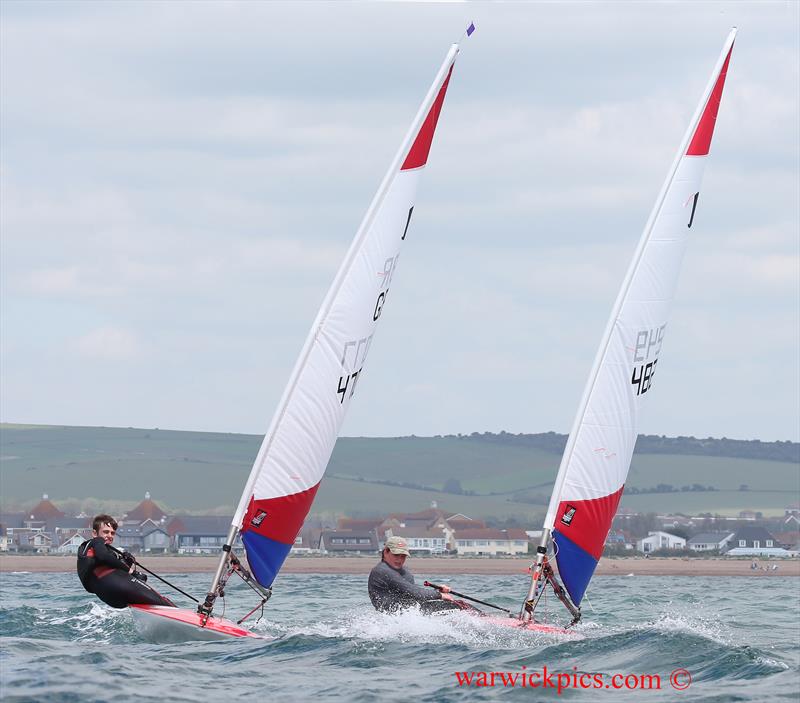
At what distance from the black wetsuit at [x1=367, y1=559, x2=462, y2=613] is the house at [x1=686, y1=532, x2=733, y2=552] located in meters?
83.6

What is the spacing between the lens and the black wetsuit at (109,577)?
17.0 metres

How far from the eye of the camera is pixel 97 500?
131 meters

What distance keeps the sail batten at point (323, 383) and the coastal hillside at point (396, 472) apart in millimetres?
104932

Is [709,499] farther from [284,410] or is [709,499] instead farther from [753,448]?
[284,410]

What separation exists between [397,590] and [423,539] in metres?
84.8

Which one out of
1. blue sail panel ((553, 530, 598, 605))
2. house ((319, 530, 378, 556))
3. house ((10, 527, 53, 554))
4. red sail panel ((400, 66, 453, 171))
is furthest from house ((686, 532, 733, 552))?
red sail panel ((400, 66, 453, 171))

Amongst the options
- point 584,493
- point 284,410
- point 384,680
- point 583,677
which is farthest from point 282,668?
point 584,493

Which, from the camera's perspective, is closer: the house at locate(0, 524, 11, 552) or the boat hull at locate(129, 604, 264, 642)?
the boat hull at locate(129, 604, 264, 642)

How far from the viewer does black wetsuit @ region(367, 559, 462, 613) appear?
17.2 meters

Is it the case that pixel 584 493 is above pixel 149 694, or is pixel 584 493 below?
above

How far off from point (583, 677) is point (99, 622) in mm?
8599

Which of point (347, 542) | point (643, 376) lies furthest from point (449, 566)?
point (643, 376)

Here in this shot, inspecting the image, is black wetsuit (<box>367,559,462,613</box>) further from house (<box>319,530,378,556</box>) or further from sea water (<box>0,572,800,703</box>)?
house (<box>319,530,378,556</box>)

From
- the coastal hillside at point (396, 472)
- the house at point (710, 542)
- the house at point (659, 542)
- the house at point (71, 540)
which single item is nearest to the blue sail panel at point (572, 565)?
the house at point (71, 540)
